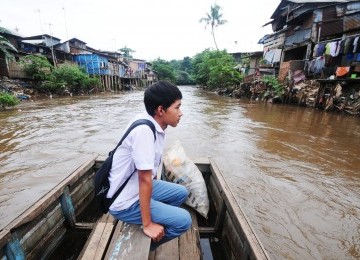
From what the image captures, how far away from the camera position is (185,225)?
5.71ft

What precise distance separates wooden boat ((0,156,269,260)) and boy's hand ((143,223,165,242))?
5 cm

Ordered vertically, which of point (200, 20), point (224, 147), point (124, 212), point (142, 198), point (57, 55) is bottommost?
point (224, 147)

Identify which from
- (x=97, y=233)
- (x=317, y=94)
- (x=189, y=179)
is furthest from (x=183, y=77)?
(x=97, y=233)

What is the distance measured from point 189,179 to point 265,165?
340cm

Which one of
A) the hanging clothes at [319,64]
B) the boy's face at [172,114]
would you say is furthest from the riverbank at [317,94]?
the boy's face at [172,114]

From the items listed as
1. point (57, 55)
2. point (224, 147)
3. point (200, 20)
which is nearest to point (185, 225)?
point (224, 147)

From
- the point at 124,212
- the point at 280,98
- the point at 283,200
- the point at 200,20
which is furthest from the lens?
the point at 200,20

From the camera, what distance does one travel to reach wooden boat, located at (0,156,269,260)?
5.62ft

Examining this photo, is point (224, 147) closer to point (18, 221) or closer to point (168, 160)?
point (168, 160)

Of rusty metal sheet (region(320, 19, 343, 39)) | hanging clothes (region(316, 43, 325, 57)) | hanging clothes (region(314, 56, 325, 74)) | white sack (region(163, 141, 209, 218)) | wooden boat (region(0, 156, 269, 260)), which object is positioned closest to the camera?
wooden boat (region(0, 156, 269, 260))

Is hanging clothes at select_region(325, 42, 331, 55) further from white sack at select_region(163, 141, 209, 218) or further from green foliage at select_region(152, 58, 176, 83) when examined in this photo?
green foliage at select_region(152, 58, 176, 83)

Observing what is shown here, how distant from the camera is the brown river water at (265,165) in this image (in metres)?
3.33

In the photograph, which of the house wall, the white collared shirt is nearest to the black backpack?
the white collared shirt

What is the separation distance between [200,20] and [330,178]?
40190 millimetres
